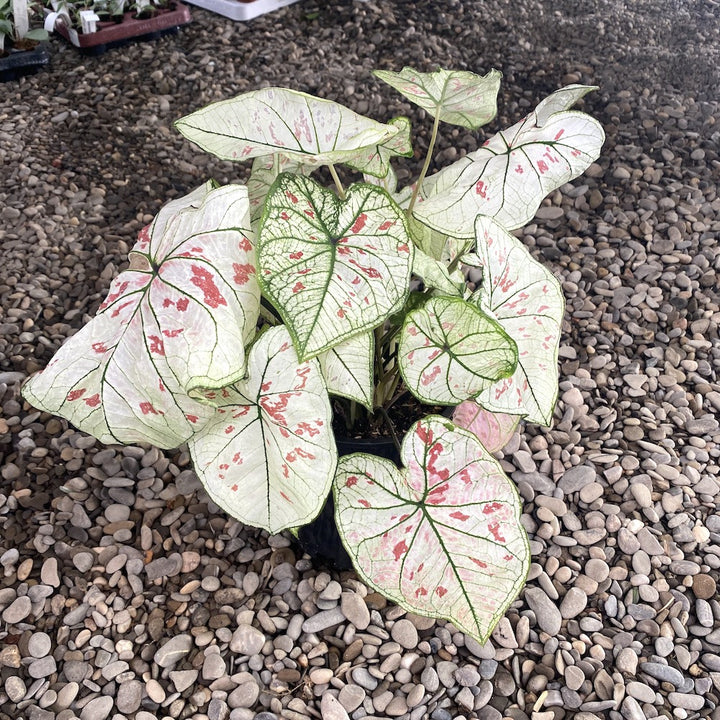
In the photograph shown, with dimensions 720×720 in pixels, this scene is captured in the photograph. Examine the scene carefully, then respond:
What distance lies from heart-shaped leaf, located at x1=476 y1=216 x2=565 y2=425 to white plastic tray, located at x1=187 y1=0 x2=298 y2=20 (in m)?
2.58

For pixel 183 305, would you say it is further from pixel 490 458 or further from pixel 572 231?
pixel 572 231

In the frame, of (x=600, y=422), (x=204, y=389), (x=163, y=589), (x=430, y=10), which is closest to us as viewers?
(x=204, y=389)

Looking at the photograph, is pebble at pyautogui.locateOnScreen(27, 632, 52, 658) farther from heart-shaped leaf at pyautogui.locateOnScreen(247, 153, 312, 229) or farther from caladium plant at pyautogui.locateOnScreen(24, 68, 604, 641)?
heart-shaped leaf at pyautogui.locateOnScreen(247, 153, 312, 229)

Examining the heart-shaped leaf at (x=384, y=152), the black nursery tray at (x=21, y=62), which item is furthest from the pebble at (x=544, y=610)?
the black nursery tray at (x=21, y=62)

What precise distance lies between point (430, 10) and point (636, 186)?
137 centimetres

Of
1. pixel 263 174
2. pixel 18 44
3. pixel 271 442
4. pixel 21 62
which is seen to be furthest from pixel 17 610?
pixel 18 44

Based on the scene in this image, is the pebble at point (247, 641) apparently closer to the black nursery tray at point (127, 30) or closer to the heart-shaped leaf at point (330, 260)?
the heart-shaped leaf at point (330, 260)

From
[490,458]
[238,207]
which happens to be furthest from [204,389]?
[490,458]

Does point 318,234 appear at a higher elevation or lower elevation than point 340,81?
higher

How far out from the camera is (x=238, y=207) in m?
1.20

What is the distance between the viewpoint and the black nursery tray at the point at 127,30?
10.4 ft

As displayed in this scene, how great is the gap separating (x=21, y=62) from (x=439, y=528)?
2.69 m

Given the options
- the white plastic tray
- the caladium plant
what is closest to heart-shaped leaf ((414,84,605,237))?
the caladium plant

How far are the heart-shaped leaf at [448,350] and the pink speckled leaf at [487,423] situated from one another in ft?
0.96
